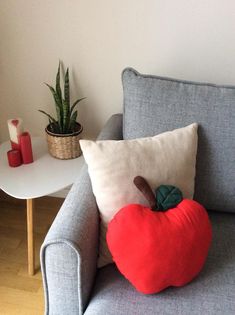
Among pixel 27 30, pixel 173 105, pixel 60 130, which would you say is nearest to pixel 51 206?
pixel 60 130

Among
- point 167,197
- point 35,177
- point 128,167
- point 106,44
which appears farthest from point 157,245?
point 106,44

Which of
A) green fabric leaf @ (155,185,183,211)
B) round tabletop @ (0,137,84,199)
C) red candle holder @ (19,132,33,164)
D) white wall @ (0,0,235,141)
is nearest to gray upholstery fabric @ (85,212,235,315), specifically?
green fabric leaf @ (155,185,183,211)

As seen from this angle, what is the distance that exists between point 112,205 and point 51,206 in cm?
103

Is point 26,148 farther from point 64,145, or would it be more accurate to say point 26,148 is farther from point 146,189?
point 146,189

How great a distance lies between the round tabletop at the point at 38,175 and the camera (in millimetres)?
1465

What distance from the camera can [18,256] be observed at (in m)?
1.78

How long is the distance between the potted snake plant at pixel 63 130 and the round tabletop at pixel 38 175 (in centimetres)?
4

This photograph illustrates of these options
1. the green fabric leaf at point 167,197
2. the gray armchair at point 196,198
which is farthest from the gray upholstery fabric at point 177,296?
the green fabric leaf at point 167,197

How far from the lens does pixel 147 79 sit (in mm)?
1329

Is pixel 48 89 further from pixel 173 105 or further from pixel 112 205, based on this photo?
pixel 112 205

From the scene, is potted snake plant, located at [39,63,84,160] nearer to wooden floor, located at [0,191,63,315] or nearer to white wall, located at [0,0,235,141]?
white wall, located at [0,0,235,141]

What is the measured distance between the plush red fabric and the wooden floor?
0.69 meters

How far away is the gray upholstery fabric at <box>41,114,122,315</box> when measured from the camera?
100cm

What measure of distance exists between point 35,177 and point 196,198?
676mm
